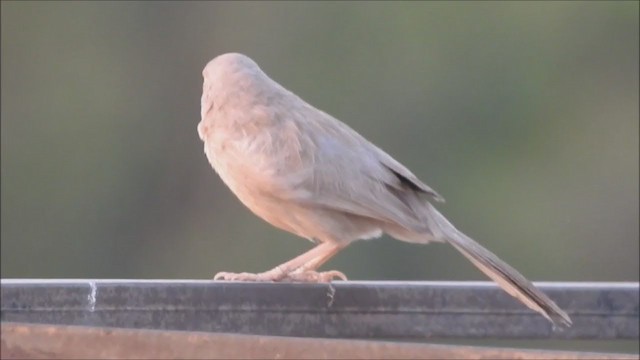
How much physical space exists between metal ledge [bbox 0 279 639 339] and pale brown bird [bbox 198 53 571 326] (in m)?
0.60

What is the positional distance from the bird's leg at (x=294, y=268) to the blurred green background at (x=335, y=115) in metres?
13.6

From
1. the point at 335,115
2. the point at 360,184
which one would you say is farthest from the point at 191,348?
the point at 335,115

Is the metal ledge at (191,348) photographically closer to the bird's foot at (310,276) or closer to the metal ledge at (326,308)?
the metal ledge at (326,308)

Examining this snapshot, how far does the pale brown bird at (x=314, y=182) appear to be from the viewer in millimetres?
6707

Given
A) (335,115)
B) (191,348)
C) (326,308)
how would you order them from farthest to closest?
(335,115), (326,308), (191,348)

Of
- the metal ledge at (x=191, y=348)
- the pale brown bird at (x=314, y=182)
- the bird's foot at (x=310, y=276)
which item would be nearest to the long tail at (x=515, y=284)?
the pale brown bird at (x=314, y=182)

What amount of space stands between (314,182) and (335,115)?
1465 cm

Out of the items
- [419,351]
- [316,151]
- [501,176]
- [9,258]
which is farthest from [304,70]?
[419,351]

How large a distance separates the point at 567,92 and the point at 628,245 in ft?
7.87

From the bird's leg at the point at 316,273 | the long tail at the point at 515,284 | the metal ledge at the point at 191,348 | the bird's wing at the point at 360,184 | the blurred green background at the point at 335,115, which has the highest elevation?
the metal ledge at the point at 191,348

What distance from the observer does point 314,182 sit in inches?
268

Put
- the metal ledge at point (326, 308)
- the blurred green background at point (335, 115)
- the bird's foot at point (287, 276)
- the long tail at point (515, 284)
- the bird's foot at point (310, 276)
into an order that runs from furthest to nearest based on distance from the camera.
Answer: the blurred green background at point (335, 115), the bird's foot at point (310, 276), the bird's foot at point (287, 276), the long tail at point (515, 284), the metal ledge at point (326, 308)

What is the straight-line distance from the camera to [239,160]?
22.4ft

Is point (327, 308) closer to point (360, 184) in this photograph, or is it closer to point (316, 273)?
point (316, 273)
